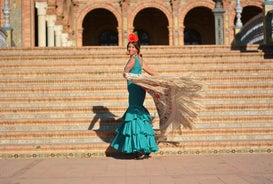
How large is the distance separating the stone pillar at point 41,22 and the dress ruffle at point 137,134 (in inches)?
556

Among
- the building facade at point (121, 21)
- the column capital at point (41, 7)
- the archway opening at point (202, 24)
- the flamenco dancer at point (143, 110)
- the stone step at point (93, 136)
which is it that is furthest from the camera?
the archway opening at point (202, 24)

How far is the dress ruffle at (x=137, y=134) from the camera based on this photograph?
560cm

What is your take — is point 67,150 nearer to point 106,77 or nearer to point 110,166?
point 110,166

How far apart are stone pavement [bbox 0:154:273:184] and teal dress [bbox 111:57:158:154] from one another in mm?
181

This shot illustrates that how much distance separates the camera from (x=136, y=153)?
19.1ft

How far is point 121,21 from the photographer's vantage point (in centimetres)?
2480

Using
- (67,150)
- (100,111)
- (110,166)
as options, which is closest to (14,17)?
(100,111)

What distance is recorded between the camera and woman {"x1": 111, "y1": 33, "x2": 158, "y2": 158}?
561cm

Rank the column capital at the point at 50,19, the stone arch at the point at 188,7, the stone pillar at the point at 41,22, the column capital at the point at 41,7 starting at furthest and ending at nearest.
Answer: the stone arch at the point at 188,7 < the column capital at the point at 50,19 < the column capital at the point at 41,7 < the stone pillar at the point at 41,22

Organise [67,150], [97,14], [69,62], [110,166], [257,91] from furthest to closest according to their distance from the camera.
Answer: [97,14] → [69,62] → [257,91] → [67,150] → [110,166]

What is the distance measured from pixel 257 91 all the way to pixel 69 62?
13.3ft

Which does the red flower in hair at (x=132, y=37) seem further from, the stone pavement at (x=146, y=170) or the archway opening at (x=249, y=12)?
the archway opening at (x=249, y=12)

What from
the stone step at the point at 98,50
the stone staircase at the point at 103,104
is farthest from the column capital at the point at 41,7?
the stone staircase at the point at 103,104

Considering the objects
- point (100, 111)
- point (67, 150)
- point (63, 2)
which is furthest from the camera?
point (63, 2)
